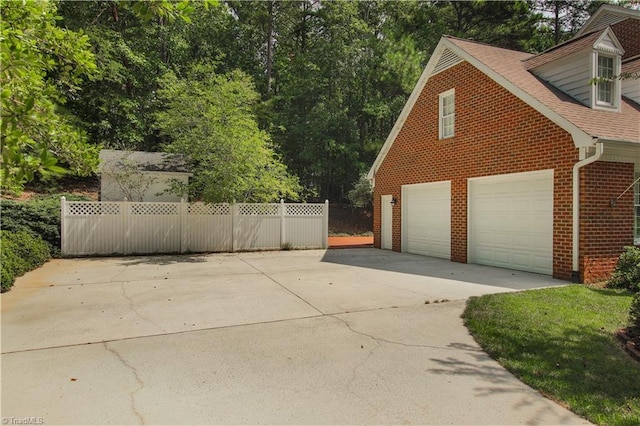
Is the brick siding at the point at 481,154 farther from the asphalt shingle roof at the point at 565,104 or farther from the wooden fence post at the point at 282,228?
the wooden fence post at the point at 282,228

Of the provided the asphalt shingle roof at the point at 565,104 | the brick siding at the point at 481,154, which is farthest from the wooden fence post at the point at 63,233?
the asphalt shingle roof at the point at 565,104

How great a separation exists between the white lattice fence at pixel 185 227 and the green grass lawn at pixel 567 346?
8.71 metres

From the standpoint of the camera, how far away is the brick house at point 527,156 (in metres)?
7.58

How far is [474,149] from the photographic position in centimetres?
1009

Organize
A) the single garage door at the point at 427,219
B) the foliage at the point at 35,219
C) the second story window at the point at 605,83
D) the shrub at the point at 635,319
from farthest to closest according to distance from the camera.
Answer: the single garage door at the point at 427,219, the foliage at the point at 35,219, the second story window at the point at 605,83, the shrub at the point at 635,319

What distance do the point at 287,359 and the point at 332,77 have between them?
77.9 feet

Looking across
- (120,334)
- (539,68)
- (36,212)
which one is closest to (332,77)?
(539,68)

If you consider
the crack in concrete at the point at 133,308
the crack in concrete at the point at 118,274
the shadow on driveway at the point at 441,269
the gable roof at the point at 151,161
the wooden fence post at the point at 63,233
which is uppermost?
the gable roof at the point at 151,161

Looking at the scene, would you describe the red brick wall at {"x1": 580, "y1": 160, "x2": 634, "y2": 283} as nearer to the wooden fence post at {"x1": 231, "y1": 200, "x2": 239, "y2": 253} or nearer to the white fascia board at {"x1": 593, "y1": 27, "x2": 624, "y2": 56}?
the white fascia board at {"x1": 593, "y1": 27, "x2": 624, "y2": 56}

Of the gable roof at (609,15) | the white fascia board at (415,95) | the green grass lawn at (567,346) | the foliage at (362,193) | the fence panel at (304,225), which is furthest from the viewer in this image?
the foliage at (362,193)

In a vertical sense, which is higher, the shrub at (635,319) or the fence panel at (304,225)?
the fence panel at (304,225)

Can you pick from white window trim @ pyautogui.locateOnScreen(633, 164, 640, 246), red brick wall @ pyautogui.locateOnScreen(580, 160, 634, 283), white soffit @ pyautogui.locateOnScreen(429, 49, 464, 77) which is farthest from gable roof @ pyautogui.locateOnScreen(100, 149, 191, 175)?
white window trim @ pyautogui.locateOnScreen(633, 164, 640, 246)

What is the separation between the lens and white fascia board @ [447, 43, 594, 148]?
7289mm

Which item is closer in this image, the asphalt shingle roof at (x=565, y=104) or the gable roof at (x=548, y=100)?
the gable roof at (x=548, y=100)
